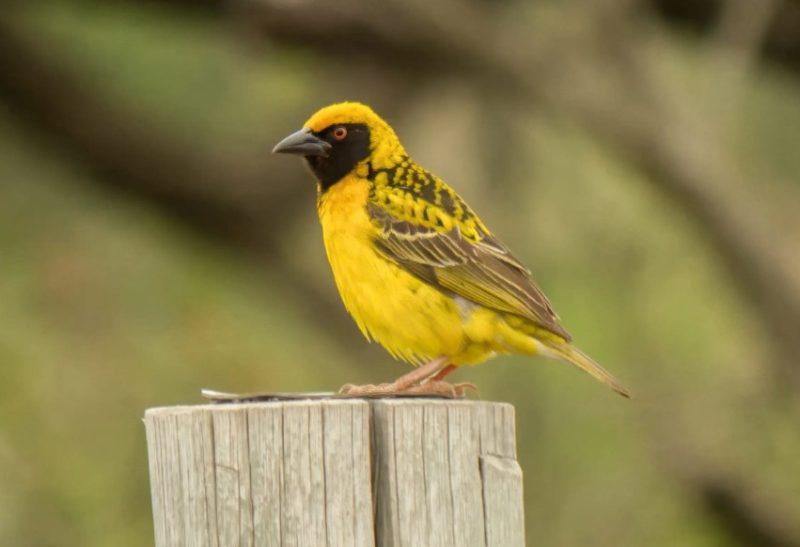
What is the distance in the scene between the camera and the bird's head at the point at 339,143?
5.47m

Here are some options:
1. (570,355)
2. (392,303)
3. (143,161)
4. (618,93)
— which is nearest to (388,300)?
(392,303)

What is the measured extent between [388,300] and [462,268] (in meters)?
0.31

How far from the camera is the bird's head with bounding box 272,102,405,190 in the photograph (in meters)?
5.47

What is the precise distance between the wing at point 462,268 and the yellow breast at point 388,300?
4 centimetres

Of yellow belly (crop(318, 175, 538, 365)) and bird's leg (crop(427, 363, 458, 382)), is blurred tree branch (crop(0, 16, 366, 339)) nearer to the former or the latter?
bird's leg (crop(427, 363, 458, 382))

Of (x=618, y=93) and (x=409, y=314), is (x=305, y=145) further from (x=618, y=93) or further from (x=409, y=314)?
(x=618, y=93)

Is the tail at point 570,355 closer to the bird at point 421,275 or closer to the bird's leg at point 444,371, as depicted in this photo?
the bird at point 421,275

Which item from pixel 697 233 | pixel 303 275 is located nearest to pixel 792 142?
pixel 697 233

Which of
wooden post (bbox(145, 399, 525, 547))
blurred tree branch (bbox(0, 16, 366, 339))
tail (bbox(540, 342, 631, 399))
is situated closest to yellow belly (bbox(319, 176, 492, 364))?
tail (bbox(540, 342, 631, 399))

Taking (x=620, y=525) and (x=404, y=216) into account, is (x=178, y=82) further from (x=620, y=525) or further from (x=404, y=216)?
(x=404, y=216)

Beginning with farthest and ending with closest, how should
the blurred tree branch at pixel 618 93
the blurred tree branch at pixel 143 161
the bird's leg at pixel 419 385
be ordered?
the blurred tree branch at pixel 143 161 < the blurred tree branch at pixel 618 93 < the bird's leg at pixel 419 385

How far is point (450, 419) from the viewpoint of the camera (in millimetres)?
3334

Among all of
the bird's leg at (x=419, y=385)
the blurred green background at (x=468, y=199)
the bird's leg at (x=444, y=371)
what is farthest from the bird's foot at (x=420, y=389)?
the blurred green background at (x=468, y=199)

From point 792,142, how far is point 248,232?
12.8 ft
